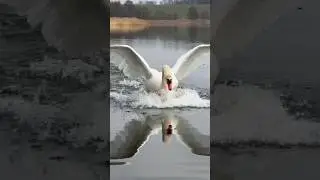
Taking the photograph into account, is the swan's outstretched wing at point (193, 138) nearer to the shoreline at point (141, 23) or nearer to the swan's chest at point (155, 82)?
the swan's chest at point (155, 82)

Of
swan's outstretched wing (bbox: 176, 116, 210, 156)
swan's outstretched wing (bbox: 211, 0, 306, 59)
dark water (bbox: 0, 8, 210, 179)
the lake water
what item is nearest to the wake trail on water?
the lake water

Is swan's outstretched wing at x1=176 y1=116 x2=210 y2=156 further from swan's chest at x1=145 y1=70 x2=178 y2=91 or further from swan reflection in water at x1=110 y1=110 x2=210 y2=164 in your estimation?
swan's chest at x1=145 y1=70 x2=178 y2=91

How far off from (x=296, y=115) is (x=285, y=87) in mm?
166

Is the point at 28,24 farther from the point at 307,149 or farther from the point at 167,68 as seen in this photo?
the point at 307,149

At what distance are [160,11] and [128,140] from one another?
803mm

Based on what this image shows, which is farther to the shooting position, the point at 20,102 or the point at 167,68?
the point at 167,68

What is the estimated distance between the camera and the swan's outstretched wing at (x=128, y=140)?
2752 mm

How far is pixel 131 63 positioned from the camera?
2789 millimetres

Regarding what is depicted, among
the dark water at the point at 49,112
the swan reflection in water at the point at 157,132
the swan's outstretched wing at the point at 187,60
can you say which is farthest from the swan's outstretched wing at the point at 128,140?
the swan's outstretched wing at the point at 187,60

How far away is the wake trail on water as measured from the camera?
2775 millimetres

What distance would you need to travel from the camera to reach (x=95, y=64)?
2506 millimetres

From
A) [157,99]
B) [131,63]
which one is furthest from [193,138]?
[131,63]

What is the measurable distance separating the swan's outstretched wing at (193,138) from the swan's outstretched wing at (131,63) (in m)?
0.34

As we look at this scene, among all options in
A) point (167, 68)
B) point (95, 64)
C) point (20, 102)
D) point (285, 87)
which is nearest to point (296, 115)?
point (285, 87)
